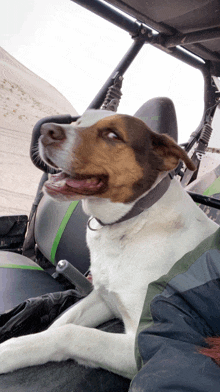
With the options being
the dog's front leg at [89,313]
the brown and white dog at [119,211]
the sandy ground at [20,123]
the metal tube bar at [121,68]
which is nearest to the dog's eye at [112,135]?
the brown and white dog at [119,211]

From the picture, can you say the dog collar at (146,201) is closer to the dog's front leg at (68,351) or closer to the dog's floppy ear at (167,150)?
the dog's floppy ear at (167,150)

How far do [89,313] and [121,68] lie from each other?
1330 mm

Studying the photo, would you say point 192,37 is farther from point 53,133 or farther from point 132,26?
point 53,133

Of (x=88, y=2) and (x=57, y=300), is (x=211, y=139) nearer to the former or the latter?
(x=88, y=2)

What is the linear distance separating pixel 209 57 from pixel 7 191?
2.59 metres

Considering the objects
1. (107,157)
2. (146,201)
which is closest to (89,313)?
(146,201)

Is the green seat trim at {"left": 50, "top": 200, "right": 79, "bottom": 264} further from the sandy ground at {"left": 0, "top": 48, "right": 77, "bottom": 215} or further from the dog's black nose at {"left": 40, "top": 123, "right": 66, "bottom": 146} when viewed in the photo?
the sandy ground at {"left": 0, "top": 48, "right": 77, "bottom": 215}

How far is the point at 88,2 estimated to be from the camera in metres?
1.51

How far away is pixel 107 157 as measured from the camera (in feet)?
3.07

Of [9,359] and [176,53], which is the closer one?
[9,359]

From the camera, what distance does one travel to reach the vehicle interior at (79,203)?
4.30 ft

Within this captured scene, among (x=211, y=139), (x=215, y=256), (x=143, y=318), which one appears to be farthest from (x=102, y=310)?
(x=211, y=139)

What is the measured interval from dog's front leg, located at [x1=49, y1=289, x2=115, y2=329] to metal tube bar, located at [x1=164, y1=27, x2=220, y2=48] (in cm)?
138

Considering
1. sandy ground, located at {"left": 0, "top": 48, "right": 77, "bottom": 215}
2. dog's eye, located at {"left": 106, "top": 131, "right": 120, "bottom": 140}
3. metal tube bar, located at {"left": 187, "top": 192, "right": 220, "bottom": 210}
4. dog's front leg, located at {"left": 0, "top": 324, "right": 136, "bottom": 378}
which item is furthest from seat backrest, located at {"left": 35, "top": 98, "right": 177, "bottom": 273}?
sandy ground, located at {"left": 0, "top": 48, "right": 77, "bottom": 215}
